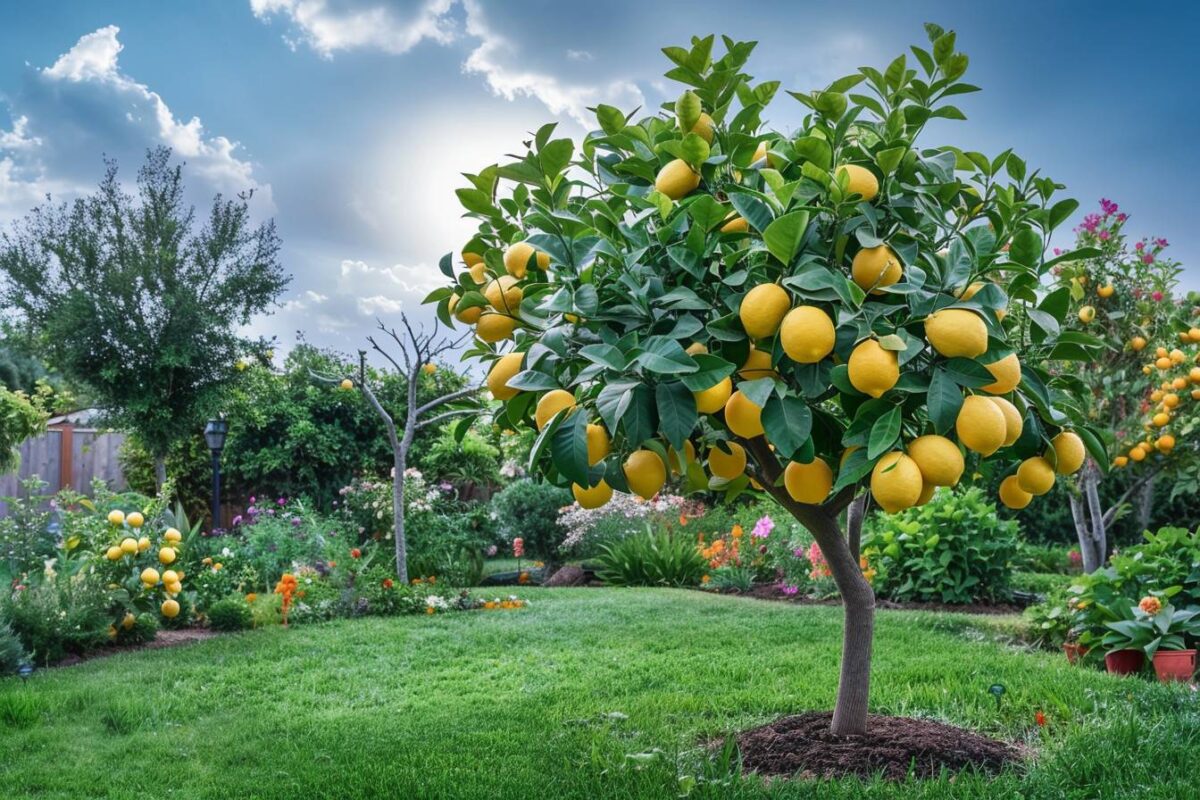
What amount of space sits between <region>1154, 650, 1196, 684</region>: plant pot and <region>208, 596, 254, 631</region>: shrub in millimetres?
6054

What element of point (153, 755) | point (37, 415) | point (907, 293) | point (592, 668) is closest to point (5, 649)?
point (153, 755)

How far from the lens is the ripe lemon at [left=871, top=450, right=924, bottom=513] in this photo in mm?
1602

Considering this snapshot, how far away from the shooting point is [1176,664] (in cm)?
441

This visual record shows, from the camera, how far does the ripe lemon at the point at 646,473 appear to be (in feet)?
6.02

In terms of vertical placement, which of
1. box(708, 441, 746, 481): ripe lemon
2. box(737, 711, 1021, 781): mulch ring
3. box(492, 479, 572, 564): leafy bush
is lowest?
box(737, 711, 1021, 781): mulch ring

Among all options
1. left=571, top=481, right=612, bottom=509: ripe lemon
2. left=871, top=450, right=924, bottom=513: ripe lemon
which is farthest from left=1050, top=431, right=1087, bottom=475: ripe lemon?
left=571, top=481, right=612, bottom=509: ripe lemon

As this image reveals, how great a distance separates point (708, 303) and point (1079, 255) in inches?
39.8

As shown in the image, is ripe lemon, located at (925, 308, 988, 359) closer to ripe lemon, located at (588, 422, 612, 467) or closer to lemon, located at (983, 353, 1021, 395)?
lemon, located at (983, 353, 1021, 395)

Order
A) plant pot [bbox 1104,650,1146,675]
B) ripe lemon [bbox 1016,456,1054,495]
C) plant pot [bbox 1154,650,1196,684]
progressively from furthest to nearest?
plant pot [bbox 1104,650,1146,675] < plant pot [bbox 1154,650,1196,684] < ripe lemon [bbox 1016,456,1054,495]

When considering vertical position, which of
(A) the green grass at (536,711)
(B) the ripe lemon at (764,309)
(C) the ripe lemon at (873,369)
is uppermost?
(B) the ripe lemon at (764,309)

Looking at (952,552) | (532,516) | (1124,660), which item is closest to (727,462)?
(1124,660)

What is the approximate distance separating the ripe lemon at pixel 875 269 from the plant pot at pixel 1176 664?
3.71 meters

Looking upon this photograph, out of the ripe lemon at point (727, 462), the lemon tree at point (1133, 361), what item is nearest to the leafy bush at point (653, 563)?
the lemon tree at point (1133, 361)

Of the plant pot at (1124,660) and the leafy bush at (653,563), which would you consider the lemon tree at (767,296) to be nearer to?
the plant pot at (1124,660)
